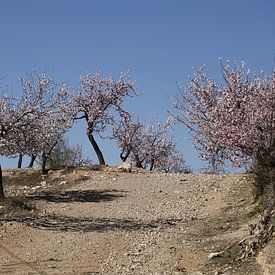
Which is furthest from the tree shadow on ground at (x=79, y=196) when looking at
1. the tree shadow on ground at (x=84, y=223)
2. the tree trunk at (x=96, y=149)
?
the tree trunk at (x=96, y=149)

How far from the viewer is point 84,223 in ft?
50.8

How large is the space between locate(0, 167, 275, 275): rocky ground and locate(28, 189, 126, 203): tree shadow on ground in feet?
0.11

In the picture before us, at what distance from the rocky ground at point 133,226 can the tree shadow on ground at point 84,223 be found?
26 mm

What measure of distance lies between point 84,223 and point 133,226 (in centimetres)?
140

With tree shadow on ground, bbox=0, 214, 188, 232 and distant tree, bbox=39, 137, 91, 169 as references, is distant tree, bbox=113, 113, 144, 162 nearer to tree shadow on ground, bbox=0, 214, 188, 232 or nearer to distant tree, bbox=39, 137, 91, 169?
distant tree, bbox=39, 137, 91, 169

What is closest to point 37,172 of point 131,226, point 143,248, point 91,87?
point 91,87

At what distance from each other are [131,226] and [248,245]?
5.23 metres

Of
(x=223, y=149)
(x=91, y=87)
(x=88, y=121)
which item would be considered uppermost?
(x=91, y=87)

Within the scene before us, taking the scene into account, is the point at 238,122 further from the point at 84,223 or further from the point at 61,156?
the point at 61,156

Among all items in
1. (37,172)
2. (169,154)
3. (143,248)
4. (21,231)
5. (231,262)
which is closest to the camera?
(231,262)

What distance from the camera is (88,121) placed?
112 feet

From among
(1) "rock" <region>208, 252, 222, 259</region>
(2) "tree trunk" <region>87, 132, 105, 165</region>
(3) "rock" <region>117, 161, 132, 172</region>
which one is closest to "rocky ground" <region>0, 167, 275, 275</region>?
(1) "rock" <region>208, 252, 222, 259</region>

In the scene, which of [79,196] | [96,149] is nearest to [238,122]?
[79,196]

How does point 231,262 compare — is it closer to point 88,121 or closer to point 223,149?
point 223,149
